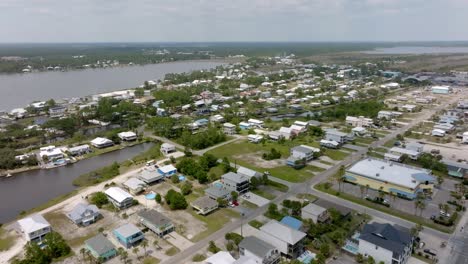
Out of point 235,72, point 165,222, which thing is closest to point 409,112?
point 165,222

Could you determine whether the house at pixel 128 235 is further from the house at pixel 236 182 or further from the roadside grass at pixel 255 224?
the house at pixel 236 182

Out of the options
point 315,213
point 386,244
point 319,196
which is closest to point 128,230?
point 315,213

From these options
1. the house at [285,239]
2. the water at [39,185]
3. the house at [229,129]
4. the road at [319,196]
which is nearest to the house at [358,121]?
the road at [319,196]

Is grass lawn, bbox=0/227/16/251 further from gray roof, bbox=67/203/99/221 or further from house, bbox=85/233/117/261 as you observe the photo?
house, bbox=85/233/117/261

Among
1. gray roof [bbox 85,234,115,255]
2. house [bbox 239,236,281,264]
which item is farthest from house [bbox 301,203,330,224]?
gray roof [bbox 85,234,115,255]

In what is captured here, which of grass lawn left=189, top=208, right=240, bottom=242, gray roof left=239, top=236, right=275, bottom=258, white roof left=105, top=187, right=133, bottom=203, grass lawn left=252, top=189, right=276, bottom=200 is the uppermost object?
gray roof left=239, top=236, right=275, bottom=258

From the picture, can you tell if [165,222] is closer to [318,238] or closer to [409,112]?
[318,238]

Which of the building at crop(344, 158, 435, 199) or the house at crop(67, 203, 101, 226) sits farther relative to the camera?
the building at crop(344, 158, 435, 199)
